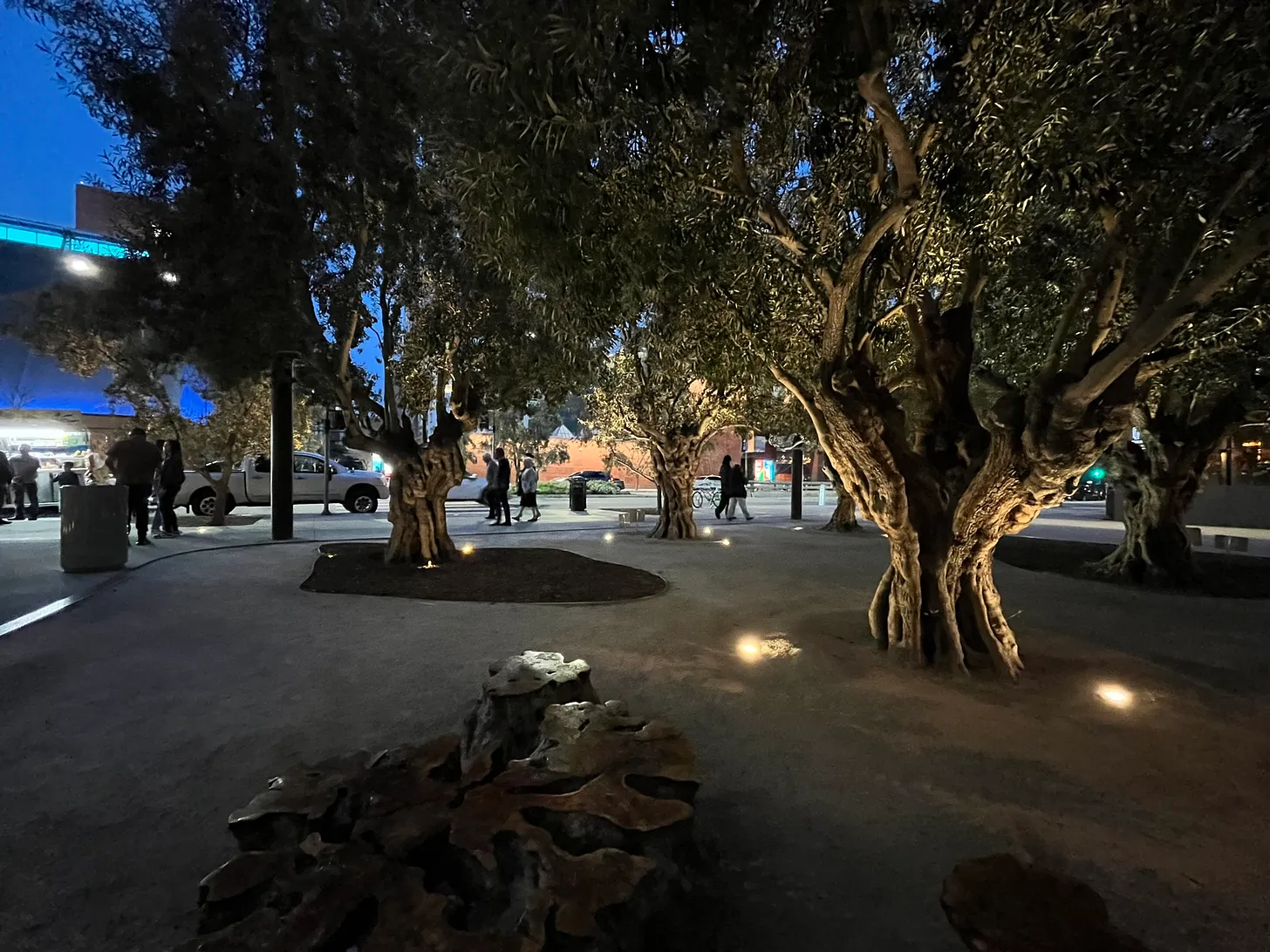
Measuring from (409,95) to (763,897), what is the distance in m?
8.88

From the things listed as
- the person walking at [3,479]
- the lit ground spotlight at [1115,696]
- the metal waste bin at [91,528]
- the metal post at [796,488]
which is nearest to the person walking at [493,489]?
the metal post at [796,488]

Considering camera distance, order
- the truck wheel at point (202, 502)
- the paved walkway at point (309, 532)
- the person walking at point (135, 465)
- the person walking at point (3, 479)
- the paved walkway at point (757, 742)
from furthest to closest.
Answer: the truck wheel at point (202, 502) → the person walking at point (3, 479) → the person walking at point (135, 465) → the paved walkway at point (309, 532) → the paved walkway at point (757, 742)

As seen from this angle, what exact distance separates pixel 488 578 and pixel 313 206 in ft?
18.0

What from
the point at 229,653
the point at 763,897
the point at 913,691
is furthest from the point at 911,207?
the point at 229,653

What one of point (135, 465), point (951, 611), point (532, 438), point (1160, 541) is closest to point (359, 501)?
point (135, 465)

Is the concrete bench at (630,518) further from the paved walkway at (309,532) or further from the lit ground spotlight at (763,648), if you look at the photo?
the lit ground spotlight at (763,648)

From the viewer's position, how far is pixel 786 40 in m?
4.51

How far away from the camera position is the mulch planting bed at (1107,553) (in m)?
8.95

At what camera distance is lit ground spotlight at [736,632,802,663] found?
5555 millimetres

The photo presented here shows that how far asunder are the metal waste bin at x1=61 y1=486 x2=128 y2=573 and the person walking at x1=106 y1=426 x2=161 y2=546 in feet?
6.86

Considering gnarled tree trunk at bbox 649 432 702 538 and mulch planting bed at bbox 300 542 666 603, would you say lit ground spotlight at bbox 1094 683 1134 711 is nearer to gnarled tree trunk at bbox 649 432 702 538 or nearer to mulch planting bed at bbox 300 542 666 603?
mulch planting bed at bbox 300 542 666 603

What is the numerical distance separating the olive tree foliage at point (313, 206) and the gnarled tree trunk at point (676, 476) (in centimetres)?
457

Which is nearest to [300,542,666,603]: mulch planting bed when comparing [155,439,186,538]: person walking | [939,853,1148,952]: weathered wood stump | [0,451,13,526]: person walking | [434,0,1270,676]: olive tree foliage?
[434,0,1270,676]: olive tree foliage

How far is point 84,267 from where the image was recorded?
16.9m
